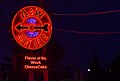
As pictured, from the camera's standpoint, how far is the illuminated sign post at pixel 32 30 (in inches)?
807

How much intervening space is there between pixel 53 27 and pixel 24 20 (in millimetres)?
1517

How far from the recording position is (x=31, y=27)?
20859mm

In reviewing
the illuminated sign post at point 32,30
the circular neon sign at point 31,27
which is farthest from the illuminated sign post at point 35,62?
the circular neon sign at point 31,27

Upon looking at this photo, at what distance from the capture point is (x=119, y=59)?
211 ft

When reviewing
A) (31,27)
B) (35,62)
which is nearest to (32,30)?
(31,27)

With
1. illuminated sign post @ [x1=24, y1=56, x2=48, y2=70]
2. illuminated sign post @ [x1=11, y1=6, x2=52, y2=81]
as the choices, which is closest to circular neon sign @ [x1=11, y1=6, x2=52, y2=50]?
illuminated sign post @ [x1=11, y1=6, x2=52, y2=81]

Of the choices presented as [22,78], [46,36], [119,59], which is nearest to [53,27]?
[46,36]

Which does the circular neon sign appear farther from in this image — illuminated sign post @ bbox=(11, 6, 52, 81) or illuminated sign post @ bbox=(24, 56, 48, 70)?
illuminated sign post @ bbox=(24, 56, 48, 70)

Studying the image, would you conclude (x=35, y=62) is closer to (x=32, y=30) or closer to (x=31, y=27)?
(x=32, y=30)

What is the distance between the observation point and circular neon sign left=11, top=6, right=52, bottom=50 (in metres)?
20.5

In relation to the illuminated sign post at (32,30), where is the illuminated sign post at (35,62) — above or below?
below

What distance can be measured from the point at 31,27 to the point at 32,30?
0.15 metres

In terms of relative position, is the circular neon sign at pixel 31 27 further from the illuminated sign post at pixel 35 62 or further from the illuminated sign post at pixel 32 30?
the illuminated sign post at pixel 35 62

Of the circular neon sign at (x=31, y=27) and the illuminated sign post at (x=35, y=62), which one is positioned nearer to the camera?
the illuminated sign post at (x=35, y=62)
